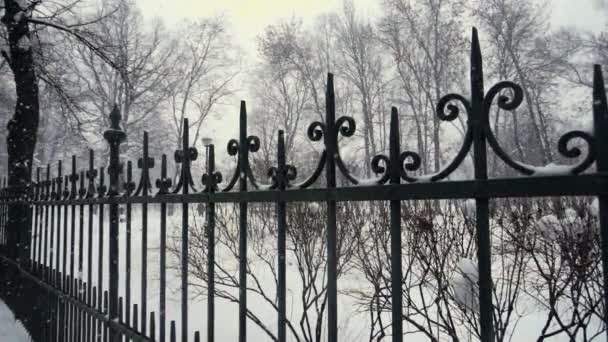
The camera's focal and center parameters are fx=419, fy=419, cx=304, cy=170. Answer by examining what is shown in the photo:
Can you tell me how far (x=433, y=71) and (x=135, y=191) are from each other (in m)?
18.0

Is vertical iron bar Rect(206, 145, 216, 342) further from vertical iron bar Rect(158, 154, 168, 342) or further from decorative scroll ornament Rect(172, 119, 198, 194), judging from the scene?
vertical iron bar Rect(158, 154, 168, 342)

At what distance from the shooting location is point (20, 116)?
5594mm

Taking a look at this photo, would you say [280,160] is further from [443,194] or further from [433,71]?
[433,71]

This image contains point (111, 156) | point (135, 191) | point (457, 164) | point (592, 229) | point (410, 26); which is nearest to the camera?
point (457, 164)

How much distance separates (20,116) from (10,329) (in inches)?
106

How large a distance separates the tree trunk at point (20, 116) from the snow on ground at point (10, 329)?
2.46 ft

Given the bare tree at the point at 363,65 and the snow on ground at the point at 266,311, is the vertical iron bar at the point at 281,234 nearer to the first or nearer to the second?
the snow on ground at the point at 266,311

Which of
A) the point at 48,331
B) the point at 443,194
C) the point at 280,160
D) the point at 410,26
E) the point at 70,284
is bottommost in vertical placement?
the point at 48,331

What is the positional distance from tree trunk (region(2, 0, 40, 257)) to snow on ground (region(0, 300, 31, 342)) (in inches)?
29.5

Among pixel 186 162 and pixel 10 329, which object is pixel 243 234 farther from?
pixel 10 329

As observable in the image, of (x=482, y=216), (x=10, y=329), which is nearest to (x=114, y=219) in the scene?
(x=482, y=216)

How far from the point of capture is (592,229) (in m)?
3.87

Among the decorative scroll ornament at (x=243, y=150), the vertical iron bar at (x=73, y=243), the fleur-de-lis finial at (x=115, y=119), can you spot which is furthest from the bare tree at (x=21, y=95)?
the decorative scroll ornament at (x=243, y=150)

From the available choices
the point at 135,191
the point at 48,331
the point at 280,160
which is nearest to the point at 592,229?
the point at 280,160
